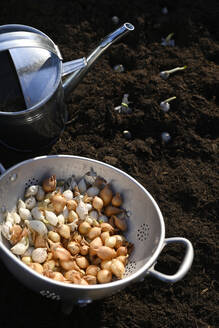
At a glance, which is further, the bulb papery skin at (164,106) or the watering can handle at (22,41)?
the bulb papery skin at (164,106)

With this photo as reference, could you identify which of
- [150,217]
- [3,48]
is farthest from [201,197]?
[3,48]

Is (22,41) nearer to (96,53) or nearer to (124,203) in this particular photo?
(96,53)

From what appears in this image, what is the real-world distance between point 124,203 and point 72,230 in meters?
0.25

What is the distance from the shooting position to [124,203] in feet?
5.00

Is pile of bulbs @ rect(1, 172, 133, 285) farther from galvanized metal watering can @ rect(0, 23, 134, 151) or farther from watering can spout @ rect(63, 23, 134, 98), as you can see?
watering can spout @ rect(63, 23, 134, 98)

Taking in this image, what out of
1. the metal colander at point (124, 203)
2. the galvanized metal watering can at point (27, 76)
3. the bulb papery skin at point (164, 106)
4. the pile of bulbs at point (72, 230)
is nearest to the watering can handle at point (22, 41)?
the galvanized metal watering can at point (27, 76)

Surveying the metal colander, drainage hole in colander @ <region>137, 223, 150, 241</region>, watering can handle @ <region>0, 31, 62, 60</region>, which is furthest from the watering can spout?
drainage hole in colander @ <region>137, 223, 150, 241</region>

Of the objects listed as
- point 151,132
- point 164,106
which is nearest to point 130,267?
point 151,132

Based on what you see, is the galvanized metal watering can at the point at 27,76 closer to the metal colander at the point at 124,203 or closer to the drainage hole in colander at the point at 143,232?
the metal colander at the point at 124,203

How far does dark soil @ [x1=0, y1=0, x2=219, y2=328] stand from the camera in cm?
151

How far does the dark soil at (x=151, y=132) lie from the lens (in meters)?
1.51

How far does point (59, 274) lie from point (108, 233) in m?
0.26

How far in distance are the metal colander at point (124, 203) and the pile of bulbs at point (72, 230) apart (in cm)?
3

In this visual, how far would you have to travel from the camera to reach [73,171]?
154cm
